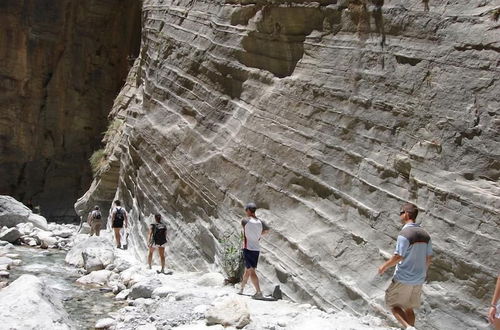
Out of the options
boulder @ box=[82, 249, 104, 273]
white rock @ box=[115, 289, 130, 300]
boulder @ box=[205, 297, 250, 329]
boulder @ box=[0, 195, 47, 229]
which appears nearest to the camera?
boulder @ box=[205, 297, 250, 329]

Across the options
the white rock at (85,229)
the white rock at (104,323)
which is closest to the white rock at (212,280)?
the white rock at (104,323)

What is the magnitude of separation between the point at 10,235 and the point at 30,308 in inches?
434

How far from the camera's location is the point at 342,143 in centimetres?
762

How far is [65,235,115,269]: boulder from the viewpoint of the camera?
12234 mm

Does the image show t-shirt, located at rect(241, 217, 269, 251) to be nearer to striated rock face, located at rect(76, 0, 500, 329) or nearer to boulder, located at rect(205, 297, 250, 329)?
striated rock face, located at rect(76, 0, 500, 329)

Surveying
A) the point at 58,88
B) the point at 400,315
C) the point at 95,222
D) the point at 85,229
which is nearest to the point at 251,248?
the point at 400,315

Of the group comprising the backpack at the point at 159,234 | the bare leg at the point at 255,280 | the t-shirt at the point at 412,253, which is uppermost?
the t-shirt at the point at 412,253

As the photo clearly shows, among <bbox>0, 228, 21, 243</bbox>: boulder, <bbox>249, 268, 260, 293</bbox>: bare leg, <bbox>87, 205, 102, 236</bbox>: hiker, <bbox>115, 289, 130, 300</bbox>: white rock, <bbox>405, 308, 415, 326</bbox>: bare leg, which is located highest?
<bbox>405, 308, 415, 326</bbox>: bare leg

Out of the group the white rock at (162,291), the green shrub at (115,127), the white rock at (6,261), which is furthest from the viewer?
the green shrub at (115,127)

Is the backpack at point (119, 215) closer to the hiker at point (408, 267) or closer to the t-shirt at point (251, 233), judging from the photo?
the t-shirt at point (251, 233)

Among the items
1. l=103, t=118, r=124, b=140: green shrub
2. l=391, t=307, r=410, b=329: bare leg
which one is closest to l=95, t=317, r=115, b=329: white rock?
l=391, t=307, r=410, b=329: bare leg

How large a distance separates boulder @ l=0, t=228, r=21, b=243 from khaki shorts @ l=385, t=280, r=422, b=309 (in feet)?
42.2

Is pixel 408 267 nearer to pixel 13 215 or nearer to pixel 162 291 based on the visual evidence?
pixel 162 291

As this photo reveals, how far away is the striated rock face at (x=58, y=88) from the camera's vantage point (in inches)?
1033
